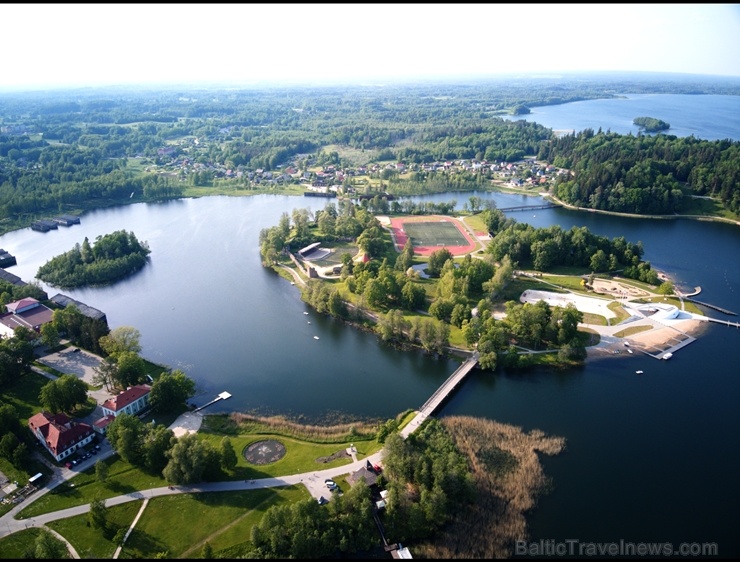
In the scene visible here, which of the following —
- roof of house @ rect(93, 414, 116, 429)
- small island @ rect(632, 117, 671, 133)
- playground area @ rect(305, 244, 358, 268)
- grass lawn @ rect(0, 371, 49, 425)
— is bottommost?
grass lawn @ rect(0, 371, 49, 425)

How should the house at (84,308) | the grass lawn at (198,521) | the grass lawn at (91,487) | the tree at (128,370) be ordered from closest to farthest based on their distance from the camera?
the grass lawn at (198,521) → the grass lawn at (91,487) → the tree at (128,370) → the house at (84,308)

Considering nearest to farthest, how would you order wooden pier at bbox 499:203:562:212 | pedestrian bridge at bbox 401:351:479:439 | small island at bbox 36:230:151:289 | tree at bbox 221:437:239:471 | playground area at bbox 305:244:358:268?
tree at bbox 221:437:239:471 < pedestrian bridge at bbox 401:351:479:439 < small island at bbox 36:230:151:289 < playground area at bbox 305:244:358:268 < wooden pier at bbox 499:203:562:212

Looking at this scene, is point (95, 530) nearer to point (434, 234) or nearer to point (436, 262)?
point (436, 262)

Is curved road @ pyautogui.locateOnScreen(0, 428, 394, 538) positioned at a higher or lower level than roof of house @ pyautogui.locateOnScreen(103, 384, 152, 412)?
lower

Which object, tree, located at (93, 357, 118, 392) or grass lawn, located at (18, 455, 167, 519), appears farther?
tree, located at (93, 357, 118, 392)

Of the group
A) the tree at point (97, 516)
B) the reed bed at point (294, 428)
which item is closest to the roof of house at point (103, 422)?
the reed bed at point (294, 428)

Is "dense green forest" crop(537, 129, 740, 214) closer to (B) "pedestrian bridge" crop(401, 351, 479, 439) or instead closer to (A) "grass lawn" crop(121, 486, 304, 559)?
(B) "pedestrian bridge" crop(401, 351, 479, 439)

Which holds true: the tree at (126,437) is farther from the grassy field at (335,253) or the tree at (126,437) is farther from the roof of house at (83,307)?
the grassy field at (335,253)

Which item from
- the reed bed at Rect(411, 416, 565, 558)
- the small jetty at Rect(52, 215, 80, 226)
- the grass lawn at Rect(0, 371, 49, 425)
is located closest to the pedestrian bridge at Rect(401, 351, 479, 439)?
the reed bed at Rect(411, 416, 565, 558)
